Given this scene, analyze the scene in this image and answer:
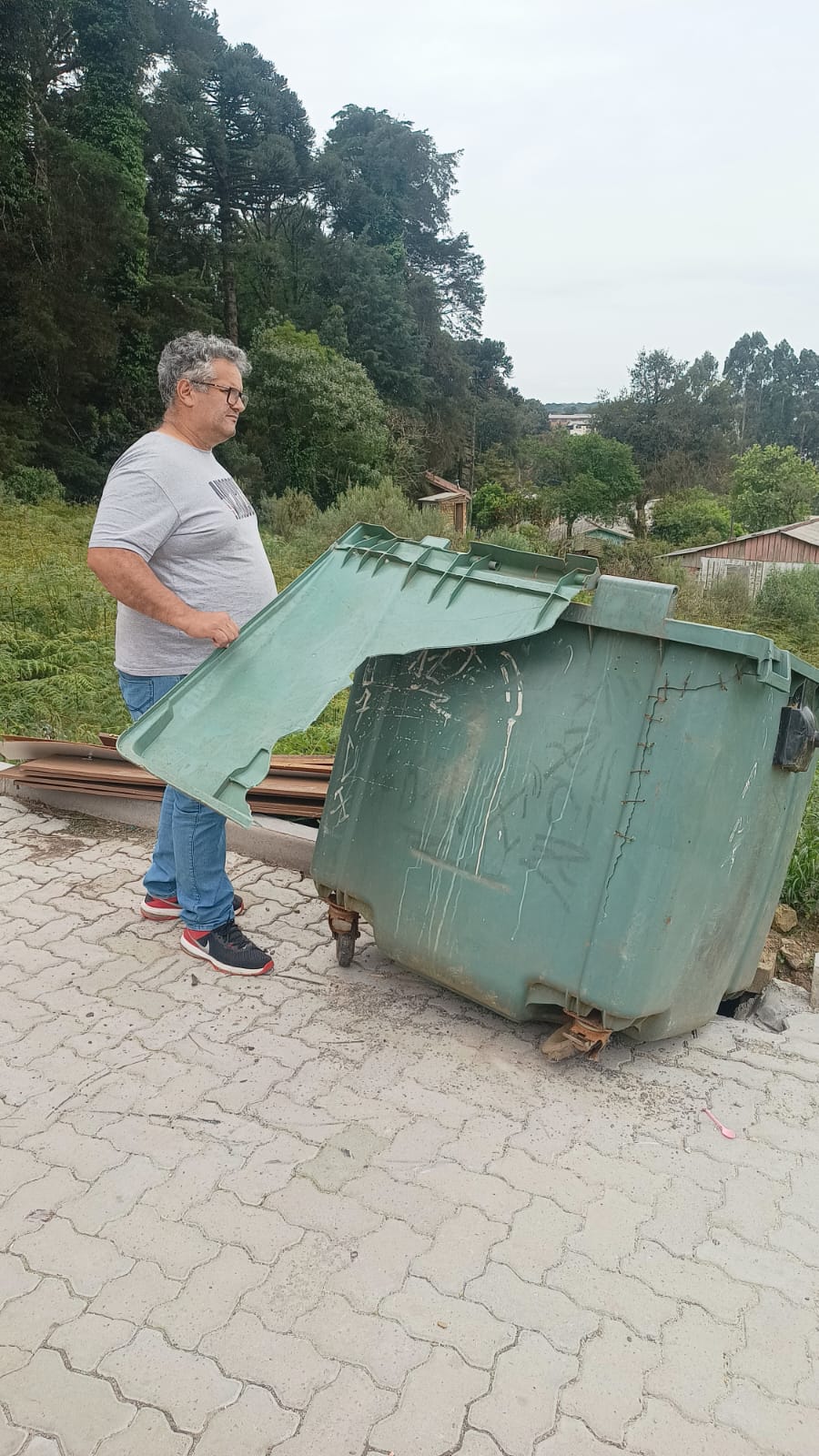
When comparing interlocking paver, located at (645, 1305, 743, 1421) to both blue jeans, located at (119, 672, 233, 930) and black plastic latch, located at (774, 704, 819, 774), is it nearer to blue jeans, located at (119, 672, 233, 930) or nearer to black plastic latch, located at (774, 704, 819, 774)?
black plastic latch, located at (774, 704, 819, 774)

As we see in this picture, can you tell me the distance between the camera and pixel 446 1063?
287 centimetres

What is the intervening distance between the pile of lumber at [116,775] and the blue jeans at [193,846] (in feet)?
3.28

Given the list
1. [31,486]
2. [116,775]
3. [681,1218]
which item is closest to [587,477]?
[31,486]

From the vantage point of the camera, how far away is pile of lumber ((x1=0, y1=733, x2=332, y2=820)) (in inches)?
175

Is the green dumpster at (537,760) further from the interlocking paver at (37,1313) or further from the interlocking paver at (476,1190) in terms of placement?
the interlocking paver at (37,1313)

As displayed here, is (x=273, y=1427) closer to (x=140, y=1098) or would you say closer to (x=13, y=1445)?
(x=13, y=1445)

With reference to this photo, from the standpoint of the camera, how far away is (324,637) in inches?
105

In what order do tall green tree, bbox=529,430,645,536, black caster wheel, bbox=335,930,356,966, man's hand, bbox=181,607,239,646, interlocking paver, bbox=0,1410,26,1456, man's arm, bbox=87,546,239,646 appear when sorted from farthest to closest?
1. tall green tree, bbox=529,430,645,536
2. black caster wheel, bbox=335,930,356,966
3. man's arm, bbox=87,546,239,646
4. man's hand, bbox=181,607,239,646
5. interlocking paver, bbox=0,1410,26,1456

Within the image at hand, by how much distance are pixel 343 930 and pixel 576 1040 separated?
36.8 inches

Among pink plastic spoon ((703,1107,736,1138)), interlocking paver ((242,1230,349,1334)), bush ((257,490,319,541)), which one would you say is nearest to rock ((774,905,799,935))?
pink plastic spoon ((703,1107,736,1138))

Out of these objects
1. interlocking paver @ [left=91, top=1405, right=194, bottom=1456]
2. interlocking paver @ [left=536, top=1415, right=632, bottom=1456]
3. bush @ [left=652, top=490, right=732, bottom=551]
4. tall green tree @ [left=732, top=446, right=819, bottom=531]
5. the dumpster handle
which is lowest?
interlocking paver @ [left=91, top=1405, right=194, bottom=1456]

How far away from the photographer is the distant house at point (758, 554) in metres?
32.2

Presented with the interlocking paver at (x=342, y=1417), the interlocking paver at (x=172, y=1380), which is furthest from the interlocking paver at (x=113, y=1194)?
the interlocking paver at (x=342, y=1417)

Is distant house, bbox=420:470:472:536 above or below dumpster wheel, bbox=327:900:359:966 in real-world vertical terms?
above
